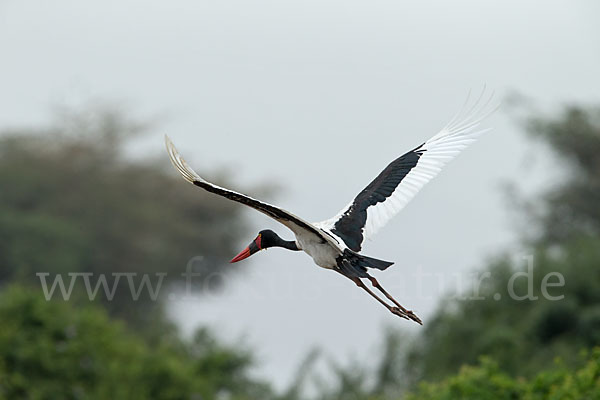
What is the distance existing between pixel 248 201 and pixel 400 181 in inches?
107

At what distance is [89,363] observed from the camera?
59.9 ft

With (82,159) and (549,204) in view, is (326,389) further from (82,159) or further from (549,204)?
(82,159)

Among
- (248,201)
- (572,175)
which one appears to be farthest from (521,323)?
(248,201)

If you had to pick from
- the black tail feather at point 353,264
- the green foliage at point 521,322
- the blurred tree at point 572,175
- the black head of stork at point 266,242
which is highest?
the blurred tree at point 572,175

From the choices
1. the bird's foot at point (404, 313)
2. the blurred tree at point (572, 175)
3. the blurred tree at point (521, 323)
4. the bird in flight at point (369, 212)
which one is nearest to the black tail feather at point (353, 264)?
the bird in flight at point (369, 212)

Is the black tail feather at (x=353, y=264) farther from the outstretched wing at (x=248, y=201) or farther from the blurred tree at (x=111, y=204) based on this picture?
the blurred tree at (x=111, y=204)

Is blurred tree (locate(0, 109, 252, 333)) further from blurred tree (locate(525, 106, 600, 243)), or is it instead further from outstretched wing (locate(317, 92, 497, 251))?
outstretched wing (locate(317, 92, 497, 251))

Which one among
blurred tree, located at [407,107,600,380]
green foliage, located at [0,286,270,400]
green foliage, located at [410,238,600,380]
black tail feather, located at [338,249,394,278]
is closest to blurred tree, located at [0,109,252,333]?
blurred tree, located at [407,107,600,380]

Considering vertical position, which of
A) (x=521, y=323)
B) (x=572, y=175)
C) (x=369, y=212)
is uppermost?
(x=572, y=175)

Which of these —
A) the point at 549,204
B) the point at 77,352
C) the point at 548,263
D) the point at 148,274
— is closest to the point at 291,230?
the point at 77,352

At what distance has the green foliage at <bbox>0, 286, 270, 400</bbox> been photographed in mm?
17609

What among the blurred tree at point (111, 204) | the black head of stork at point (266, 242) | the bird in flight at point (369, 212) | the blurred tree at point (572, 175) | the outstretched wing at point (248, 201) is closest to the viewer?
the outstretched wing at point (248, 201)

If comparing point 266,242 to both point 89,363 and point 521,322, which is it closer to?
point 89,363

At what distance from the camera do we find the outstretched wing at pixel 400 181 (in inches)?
397
